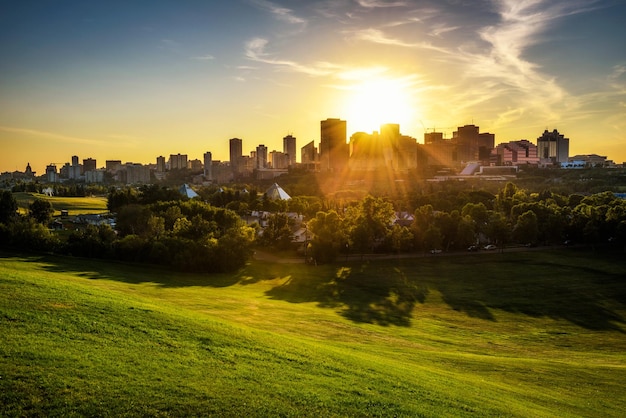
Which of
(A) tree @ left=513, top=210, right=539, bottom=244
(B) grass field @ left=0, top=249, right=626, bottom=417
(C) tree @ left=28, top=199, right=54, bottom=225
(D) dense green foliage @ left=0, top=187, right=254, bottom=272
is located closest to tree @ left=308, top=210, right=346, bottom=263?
(D) dense green foliage @ left=0, top=187, right=254, bottom=272

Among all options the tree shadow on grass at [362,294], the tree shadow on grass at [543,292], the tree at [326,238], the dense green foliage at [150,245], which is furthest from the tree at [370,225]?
the dense green foliage at [150,245]

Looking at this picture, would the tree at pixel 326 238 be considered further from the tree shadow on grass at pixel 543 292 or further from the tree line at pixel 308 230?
the tree shadow on grass at pixel 543 292

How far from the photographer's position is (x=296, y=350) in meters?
18.1

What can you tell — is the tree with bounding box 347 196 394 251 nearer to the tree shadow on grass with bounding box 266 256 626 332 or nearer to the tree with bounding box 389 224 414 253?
the tree with bounding box 389 224 414 253

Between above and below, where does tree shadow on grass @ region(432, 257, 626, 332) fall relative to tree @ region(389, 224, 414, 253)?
below

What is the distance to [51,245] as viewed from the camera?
48.5 meters

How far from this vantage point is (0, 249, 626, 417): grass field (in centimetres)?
1241

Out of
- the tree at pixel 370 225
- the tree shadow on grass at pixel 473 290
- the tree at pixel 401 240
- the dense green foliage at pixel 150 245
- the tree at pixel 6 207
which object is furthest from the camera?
the tree at pixel 6 207

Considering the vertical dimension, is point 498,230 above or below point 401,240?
above

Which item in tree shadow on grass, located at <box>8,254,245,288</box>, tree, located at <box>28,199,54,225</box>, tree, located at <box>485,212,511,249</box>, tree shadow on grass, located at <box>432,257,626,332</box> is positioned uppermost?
tree, located at <box>28,199,54,225</box>

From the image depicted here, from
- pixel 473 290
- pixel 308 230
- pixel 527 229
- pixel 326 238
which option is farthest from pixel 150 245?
pixel 527 229

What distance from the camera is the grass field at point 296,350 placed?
40.7ft

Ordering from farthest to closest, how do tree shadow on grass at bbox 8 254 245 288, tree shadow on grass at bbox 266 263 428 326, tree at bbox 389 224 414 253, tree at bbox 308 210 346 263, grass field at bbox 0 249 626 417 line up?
tree at bbox 389 224 414 253 → tree at bbox 308 210 346 263 → tree shadow on grass at bbox 8 254 245 288 → tree shadow on grass at bbox 266 263 428 326 → grass field at bbox 0 249 626 417

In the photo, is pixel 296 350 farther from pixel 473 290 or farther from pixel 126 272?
pixel 473 290
